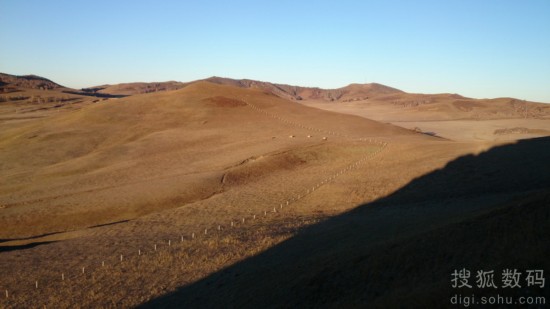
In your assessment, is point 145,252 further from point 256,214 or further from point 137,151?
point 137,151

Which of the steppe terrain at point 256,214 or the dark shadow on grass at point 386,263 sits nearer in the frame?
the dark shadow on grass at point 386,263

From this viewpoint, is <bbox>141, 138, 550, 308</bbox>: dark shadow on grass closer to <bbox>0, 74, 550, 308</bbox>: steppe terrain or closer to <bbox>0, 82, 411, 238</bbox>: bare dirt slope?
<bbox>0, 74, 550, 308</bbox>: steppe terrain

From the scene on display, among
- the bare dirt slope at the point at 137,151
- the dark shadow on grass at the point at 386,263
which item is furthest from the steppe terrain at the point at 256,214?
the bare dirt slope at the point at 137,151

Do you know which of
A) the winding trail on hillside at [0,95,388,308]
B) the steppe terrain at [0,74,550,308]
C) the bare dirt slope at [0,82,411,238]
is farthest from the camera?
the bare dirt slope at [0,82,411,238]

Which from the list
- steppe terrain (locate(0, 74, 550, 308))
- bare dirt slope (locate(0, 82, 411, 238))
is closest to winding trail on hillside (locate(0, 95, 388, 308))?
steppe terrain (locate(0, 74, 550, 308))

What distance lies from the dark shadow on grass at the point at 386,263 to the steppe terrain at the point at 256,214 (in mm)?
67

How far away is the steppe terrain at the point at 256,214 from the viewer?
45.2 feet

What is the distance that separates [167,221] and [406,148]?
27719 mm

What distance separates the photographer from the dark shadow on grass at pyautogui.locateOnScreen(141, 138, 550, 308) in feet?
36.2

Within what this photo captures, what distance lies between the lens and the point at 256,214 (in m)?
29.6

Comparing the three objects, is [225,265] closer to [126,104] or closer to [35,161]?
[35,161]

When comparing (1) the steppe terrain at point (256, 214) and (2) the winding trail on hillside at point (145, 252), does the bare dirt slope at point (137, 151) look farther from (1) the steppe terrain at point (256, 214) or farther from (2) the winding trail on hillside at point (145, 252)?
(2) the winding trail on hillside at point (145, 252)

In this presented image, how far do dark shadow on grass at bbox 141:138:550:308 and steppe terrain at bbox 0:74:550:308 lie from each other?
7cm

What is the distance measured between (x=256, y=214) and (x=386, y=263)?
16.5 m
